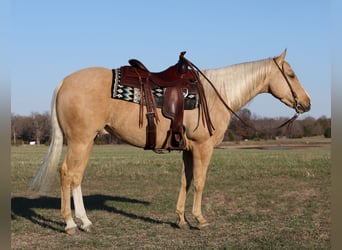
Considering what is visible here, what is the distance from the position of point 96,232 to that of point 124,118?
1.85 metres

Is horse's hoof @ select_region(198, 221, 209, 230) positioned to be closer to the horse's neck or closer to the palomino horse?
the palomino horse

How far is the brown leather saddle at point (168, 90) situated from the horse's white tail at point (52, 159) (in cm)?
125

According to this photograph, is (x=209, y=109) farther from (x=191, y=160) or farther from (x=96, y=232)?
(x=96, y=232)

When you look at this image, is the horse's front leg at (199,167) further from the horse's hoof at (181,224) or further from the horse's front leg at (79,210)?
the horse's front leg at (79,210)

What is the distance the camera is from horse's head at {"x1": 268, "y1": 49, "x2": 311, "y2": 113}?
6.99 meters

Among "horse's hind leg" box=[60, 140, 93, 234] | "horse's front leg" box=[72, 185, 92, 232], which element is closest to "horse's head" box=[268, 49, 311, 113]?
"horse's hind leg" box=[60, 140, 93, 234]

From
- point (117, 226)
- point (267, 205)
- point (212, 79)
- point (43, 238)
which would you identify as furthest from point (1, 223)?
point (267, 205)

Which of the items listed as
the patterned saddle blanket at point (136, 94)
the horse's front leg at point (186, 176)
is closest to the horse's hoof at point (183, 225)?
the horse's front leg at point (186, 176)

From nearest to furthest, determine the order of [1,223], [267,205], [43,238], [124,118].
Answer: [1,223] < [43,238] < [124,118] < [267,205]

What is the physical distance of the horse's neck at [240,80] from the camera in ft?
22.9

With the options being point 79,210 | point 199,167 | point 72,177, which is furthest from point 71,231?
point 199,167

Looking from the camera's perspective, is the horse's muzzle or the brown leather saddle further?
the horse's muzzle

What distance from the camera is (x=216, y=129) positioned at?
21.9 feet

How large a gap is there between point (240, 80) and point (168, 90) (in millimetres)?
1352
